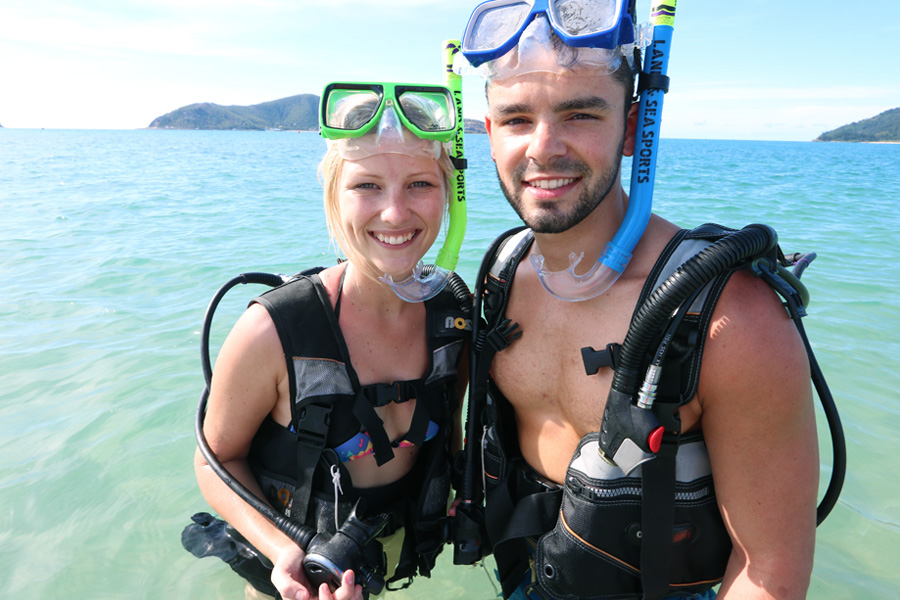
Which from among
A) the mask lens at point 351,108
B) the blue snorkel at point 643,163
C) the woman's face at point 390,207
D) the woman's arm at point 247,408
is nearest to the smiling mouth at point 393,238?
the woman's face at point 390,207

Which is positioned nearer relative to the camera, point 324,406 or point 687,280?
point 687,280

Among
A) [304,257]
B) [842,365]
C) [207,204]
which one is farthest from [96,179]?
[842,365]

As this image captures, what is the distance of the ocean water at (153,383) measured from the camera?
140 inches

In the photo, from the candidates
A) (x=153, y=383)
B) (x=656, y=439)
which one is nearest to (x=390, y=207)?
(x=656, y=439)

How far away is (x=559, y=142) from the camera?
74.2 inches

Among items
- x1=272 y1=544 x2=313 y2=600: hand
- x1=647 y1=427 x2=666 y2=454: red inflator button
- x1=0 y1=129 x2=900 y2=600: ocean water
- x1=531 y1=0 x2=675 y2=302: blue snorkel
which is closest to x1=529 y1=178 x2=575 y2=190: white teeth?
x1=531 y1=0 x2=675 y2=302: blue snorkel

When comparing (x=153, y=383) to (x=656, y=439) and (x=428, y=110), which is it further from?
(x=656, y=439)

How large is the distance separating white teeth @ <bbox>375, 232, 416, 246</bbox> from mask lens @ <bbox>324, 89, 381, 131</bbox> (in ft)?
1.37

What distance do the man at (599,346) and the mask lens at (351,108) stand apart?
421 mm

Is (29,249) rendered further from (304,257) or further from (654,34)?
(654,34)

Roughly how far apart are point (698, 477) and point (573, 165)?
1.12 metres

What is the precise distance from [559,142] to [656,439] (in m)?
1.02

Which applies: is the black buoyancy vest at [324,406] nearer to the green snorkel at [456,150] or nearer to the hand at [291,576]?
the hand at [291,576]

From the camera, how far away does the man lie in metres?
1.61
